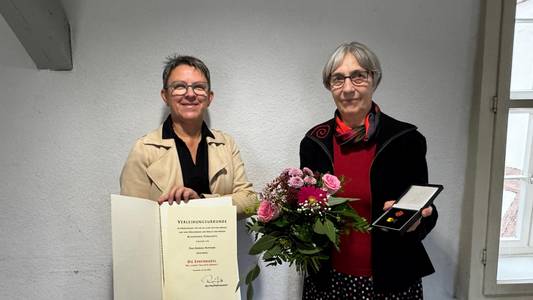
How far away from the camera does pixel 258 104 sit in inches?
66.9

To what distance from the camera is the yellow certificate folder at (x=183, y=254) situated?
1.24m

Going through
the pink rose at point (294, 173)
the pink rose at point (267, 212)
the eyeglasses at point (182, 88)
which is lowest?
the pink rose at point (267, 212)

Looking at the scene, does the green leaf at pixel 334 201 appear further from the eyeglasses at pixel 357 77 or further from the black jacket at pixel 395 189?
the eyeglasses at pixel 357 77

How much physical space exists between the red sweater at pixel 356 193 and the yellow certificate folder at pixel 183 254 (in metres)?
0.37

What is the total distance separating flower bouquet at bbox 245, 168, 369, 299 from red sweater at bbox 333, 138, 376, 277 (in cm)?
14

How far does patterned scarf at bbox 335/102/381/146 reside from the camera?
1245 mm

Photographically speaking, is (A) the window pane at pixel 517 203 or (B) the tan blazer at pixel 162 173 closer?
(B) the tan blazer at pixel 162 173

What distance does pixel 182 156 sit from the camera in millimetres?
1383

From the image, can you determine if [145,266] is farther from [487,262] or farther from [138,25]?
[487,262]

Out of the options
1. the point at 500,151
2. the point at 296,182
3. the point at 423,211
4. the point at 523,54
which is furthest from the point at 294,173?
the point at 523,54

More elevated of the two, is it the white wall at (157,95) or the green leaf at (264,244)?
the white wall at (157,95)

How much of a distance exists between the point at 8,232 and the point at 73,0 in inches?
40.2

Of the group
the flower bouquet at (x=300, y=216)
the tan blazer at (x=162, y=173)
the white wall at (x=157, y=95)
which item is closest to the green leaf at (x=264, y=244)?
the flower bouquet at (x=300, y=216)

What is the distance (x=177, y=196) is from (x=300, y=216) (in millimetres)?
413
